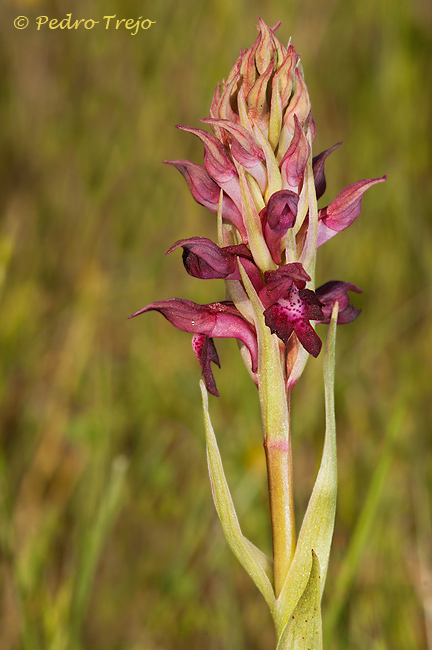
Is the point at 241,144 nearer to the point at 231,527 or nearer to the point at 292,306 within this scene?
the point at 292,306

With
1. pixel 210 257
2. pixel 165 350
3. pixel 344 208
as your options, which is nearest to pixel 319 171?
pixel 344 208

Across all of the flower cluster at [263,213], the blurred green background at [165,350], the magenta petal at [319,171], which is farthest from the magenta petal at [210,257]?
the blurred green background at [165,350]

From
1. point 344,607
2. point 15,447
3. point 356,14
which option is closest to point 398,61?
point 356,14

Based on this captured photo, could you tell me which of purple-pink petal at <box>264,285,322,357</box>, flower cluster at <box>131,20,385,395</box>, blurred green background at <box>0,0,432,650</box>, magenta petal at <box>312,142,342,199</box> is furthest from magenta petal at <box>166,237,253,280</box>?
blurred green background at <box>0,0,432,650</box>

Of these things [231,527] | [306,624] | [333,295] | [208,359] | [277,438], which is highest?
[333,295]

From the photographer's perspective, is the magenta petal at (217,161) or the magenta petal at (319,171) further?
the magenta petal at (319,171)

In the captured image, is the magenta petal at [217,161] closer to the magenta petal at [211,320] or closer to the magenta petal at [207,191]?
the magenta petal at [207,191]

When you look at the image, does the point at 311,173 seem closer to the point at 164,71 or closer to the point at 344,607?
the point at 344,607
